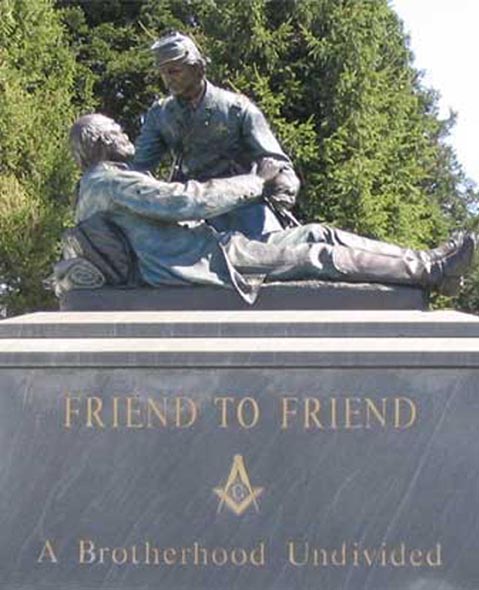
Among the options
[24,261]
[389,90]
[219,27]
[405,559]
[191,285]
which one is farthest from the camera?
[389,90]

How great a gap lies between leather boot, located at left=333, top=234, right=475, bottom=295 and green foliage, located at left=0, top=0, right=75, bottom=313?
512 inches

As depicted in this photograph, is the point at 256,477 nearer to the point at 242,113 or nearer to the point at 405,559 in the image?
the point at 405,559

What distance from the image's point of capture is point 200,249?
8602 millimetres

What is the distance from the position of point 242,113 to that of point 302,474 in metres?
2.42

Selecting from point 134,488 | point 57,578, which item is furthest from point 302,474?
point 57,578

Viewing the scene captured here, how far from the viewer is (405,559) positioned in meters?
7.87

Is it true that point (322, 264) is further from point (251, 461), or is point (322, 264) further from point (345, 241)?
point (251, 461)

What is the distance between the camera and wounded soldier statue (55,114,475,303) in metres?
8.49

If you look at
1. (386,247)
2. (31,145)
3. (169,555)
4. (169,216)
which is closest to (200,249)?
(169,216)

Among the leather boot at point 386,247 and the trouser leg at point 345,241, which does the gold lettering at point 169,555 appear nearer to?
the trouser leg at point 345,241

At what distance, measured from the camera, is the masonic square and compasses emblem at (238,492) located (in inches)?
312

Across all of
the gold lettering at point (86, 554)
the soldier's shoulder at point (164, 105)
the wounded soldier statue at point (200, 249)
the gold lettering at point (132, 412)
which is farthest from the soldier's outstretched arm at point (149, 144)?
the gold lettering at point (86, 554)

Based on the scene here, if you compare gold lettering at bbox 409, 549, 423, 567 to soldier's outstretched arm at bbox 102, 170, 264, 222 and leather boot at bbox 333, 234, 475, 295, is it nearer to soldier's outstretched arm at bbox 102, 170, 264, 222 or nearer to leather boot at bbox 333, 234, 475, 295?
leather boot at bbox 333, 234, 475, 295

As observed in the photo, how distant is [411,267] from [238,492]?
165cm
